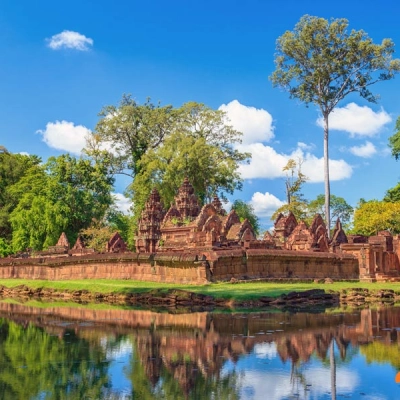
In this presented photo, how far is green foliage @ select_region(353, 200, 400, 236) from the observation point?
5594cm

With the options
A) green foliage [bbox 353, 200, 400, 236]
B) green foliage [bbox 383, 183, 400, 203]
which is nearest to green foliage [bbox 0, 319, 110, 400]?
green foliage [bbox 353, 200, 400, 236]

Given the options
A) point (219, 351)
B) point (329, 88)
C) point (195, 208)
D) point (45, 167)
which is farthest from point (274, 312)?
point (45, 167)

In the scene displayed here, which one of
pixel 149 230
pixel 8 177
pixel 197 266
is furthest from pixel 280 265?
pixel 8 177

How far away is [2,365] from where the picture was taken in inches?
433

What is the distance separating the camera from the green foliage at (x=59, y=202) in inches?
2105

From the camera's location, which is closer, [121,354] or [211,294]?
[121,354]

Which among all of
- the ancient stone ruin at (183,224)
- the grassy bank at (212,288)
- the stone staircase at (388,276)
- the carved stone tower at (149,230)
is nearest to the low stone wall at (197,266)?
the grassy bank at (212,288)

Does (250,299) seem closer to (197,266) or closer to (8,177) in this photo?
(197,266)

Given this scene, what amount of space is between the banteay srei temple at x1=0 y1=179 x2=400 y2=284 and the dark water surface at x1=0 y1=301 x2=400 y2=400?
9.68 metres

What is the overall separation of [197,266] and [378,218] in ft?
110

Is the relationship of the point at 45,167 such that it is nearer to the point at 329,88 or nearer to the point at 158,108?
the point at 158,108

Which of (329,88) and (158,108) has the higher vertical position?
(158,108)

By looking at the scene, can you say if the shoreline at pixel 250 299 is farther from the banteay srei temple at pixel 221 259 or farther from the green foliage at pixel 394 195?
the green foliage at pixel 394 195

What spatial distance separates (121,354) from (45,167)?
158 ft
